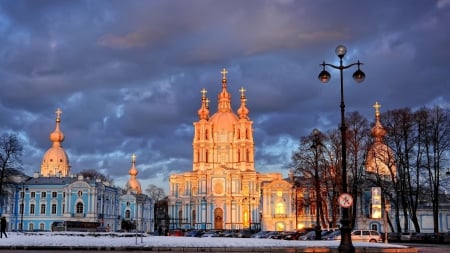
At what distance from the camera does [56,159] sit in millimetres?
120438

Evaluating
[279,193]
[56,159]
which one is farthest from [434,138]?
[56,159]

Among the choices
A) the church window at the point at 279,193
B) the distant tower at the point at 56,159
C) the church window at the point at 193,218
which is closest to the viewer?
the church window at the point at 279,193

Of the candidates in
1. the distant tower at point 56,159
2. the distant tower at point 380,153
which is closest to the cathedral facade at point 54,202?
the distant tower at point 56,159

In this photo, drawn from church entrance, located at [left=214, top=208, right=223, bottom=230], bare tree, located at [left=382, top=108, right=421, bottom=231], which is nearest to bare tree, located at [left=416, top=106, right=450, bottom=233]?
bare tree, located at [left=382, top=108, right=421, bottom=231]

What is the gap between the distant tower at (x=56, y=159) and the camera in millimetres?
120312

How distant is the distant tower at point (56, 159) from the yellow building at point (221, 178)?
74.0ft

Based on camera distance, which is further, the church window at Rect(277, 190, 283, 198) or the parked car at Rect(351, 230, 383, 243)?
the church window at Rect(277, 190, 283, 198)

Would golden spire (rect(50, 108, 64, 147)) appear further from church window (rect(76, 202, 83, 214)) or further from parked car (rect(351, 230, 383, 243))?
parked car (rect(351, 230, 383, 243))

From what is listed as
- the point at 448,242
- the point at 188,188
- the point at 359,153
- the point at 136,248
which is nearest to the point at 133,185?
the point at 188,188

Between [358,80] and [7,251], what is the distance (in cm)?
1785

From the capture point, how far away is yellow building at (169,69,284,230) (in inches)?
4412

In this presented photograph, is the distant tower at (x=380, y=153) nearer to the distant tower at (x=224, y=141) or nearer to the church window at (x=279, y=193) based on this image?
the church window at (x=279, y=193)

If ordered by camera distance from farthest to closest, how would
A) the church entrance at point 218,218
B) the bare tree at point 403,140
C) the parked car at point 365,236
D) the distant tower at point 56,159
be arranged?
the distant tower at point 56,159
the church entrance at point 218,218
the bare tree at point 403,140
the parked car at point 365,236

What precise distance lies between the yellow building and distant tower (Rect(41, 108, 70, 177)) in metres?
22.6
